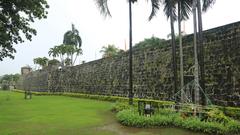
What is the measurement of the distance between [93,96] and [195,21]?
10.5 m

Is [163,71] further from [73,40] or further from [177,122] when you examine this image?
[73,40]

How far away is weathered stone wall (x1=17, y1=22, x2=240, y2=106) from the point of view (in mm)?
8695

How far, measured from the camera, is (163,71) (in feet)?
39.2

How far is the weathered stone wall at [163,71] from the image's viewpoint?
8695 millimetres

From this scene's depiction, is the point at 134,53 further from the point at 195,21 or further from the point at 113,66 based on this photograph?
the point at 195,21

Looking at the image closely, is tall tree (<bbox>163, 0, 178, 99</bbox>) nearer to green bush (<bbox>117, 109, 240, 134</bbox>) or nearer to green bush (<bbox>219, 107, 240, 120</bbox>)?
green bush (<bbox>117, 109, 240, 134</bbox>)

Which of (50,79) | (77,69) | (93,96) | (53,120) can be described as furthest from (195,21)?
(50,79)

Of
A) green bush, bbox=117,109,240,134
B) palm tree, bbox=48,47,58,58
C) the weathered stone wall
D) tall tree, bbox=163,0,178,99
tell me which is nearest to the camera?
green bush, bbox=117,109,240,134

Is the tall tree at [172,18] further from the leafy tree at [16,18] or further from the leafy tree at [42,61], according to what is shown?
the leafy tree at [42,61]

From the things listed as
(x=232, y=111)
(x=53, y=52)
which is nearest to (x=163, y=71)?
(x=232, y=111)

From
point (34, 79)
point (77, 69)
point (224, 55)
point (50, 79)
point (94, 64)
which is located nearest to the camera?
point (224, 55)

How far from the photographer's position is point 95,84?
18531 mm

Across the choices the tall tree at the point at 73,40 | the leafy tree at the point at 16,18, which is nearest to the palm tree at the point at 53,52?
the tall tree at the point at 73,40

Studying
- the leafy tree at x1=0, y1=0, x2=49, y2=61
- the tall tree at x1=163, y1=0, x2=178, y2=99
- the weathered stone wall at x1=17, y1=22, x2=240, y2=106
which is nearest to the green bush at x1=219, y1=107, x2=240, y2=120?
the weathered stone wall at x1=17, y1=22, x2=240, y2=106
